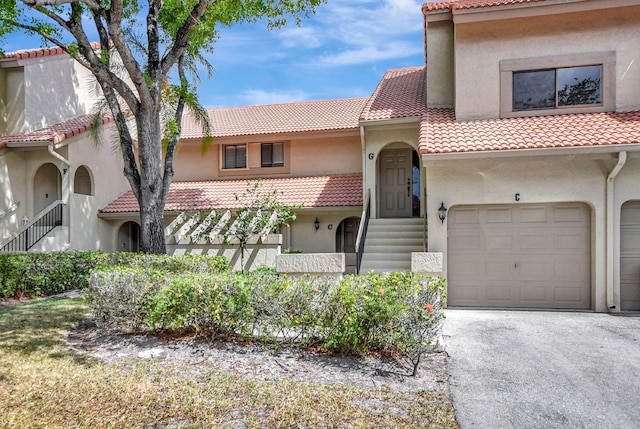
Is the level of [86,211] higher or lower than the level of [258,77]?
lower

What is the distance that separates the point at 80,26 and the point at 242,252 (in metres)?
8.52

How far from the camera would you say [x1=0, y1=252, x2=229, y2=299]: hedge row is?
11.3 meters

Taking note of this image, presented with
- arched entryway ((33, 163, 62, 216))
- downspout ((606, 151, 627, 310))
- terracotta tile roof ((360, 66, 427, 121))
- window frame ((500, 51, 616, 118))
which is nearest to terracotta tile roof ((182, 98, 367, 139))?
terracotta tile roof ((360, 66, 427, 121))

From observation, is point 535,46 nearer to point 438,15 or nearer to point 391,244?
point 438,15

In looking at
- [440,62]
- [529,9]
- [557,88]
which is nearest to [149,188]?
[440,62]

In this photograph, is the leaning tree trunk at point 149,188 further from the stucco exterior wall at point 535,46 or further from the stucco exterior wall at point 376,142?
the stucco exterior wall at point 535,46

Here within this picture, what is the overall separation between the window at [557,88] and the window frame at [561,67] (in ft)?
0.34

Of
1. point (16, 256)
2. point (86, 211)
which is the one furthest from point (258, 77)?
point (16, 256)

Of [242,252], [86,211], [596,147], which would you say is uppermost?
[596,147]

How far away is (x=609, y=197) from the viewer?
411 inches

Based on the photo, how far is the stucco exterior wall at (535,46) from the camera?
11.6 m

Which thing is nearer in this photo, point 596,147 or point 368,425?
point 368,425

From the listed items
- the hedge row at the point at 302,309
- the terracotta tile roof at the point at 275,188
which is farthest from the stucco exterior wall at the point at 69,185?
the hedge row at the point at 302,309

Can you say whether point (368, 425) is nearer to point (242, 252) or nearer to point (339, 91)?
point (242, 252)
